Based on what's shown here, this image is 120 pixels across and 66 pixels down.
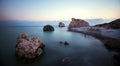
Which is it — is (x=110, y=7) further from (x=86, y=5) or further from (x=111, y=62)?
(x=111, y=62)

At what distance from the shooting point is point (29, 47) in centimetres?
346

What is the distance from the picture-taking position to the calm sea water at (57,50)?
10.4 ft

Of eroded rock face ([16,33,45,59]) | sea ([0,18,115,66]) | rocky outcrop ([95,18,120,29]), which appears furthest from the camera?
rocky outcrop ([95,18,120,29])

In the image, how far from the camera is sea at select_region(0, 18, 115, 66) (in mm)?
3172

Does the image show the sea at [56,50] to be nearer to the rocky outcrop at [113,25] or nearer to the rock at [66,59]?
the rock at [66,59]

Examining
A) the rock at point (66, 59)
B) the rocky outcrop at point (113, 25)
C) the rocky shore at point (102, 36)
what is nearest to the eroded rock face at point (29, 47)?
the rock at point (66, 59)

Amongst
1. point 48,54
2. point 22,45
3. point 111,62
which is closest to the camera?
point 111,62

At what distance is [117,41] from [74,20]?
6.04ft

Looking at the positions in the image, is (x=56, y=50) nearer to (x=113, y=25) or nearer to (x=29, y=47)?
(x=29, y=47)

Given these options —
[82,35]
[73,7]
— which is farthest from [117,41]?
[73,7]

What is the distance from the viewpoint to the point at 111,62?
10.2 feet

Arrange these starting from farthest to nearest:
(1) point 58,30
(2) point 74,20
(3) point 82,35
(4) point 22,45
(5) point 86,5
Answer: (3) point 82,35
(1) point 58,30
(2) point 74,20
(5) point 86,5
(4) point 22,45

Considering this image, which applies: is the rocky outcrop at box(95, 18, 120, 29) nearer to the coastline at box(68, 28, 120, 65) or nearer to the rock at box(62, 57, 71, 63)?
the coastline at box(68, 28, 120, 65)

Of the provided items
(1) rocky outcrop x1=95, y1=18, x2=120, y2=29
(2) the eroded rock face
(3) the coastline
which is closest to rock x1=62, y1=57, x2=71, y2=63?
(2) the eroded rock face
